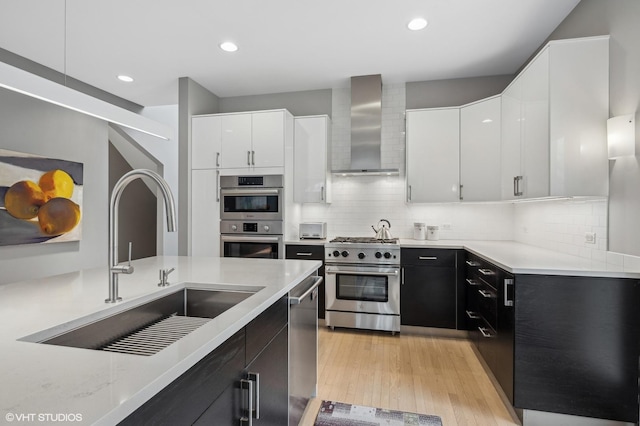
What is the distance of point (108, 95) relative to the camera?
4266 millimetres

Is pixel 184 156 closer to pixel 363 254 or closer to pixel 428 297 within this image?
pixel 363 254

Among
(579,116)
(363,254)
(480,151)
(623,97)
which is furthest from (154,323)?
(480,151)

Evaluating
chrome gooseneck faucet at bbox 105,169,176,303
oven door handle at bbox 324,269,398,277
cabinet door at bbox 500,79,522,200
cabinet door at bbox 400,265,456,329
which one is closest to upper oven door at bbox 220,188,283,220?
oven door handle at bbox 324,269,398,277

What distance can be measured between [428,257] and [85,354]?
119 inches

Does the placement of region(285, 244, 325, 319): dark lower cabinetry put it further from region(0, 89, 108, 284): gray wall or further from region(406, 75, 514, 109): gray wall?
region(0, 89, 108, 284): gray wall

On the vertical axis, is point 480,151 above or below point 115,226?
above

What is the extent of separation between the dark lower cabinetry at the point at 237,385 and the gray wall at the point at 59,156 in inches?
122

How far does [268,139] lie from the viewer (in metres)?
3.61

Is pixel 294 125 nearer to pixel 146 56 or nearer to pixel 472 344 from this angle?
pixel 146 56

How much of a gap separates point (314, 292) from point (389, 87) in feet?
9.53

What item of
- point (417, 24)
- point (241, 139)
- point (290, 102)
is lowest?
point (241, 139)

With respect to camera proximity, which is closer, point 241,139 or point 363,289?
point 363,289

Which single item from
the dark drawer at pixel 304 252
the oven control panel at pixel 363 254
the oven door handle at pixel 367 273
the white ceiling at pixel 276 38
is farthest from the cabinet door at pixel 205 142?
the oven door handle at pixel 367 273

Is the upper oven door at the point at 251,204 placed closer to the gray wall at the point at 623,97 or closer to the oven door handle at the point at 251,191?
the oven door handle at the point at 251,191
